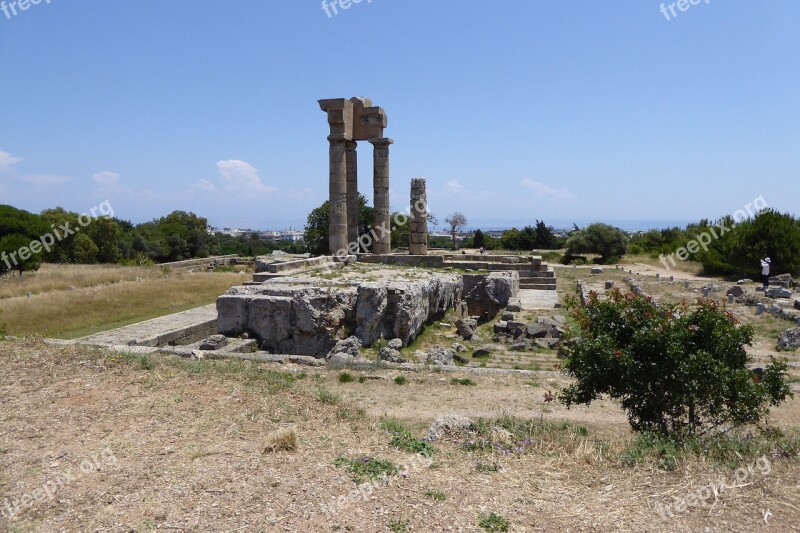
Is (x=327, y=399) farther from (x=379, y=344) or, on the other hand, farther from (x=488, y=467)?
(x=379, y=344)

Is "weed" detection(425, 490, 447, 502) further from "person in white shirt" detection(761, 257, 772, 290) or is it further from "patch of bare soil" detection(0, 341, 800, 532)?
"person in white shirt" detection(761, 257, 772, 290)

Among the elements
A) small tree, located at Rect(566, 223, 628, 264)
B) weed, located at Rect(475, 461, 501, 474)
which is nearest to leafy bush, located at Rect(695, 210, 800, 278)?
small tree, located at Rect(566, 223, 628, 264)

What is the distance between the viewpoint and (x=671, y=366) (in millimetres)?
5234

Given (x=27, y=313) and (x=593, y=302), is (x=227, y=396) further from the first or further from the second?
(x=27, y=313)

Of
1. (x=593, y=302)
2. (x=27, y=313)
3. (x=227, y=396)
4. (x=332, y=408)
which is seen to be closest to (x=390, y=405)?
(x=332, y=408)

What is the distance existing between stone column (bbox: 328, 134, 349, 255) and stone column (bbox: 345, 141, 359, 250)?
963 millimetres

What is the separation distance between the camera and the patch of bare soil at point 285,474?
13.1ft

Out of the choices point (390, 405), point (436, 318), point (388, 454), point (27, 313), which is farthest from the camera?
point (27, 313)

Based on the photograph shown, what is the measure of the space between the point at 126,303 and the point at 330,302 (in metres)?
10.9

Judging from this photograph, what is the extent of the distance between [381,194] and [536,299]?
8423mm

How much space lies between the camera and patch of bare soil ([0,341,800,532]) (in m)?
3.99

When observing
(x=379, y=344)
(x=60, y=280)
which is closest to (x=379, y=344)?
(x=379, y=344)

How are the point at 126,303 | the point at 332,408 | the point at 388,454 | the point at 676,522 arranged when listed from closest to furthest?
the point at 676,522, the point at 388,454, the point at 332,408, the point at 126,303

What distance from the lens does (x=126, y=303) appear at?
1894cm
